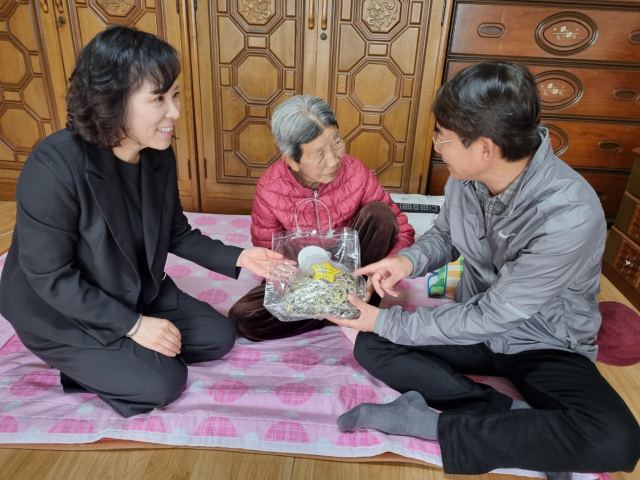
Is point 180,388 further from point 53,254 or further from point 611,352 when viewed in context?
point 611,352

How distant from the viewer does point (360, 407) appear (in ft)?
3.88

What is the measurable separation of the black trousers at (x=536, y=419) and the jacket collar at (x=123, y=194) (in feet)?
2.62

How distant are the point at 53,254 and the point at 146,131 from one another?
36cm

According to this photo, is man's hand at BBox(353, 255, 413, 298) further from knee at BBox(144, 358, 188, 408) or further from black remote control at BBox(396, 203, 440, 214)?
black remote control at BBox(396, 203, 440, 214)

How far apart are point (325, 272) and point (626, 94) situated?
223cm

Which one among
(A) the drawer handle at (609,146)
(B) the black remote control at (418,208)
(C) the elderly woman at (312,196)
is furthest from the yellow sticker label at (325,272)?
(A) the drawer handle at (609,146)

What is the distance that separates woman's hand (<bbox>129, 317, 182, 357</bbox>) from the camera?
1188 mm

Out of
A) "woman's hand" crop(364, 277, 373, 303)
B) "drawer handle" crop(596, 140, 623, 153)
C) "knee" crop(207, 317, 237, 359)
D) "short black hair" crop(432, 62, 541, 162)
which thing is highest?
"short black hair" crop(432, 62, 541, 162)

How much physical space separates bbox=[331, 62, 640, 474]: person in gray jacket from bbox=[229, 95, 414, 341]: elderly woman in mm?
337

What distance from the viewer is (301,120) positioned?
1396mm

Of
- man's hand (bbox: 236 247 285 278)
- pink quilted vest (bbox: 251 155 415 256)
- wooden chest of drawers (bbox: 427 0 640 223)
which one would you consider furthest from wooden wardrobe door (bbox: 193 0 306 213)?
man's hand (bbox: 236 247 285 278)

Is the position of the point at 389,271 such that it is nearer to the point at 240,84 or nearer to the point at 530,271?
the point at 530,271

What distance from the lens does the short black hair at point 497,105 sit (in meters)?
0.97

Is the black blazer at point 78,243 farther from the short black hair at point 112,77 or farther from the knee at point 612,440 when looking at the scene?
the knee at point 612,440
